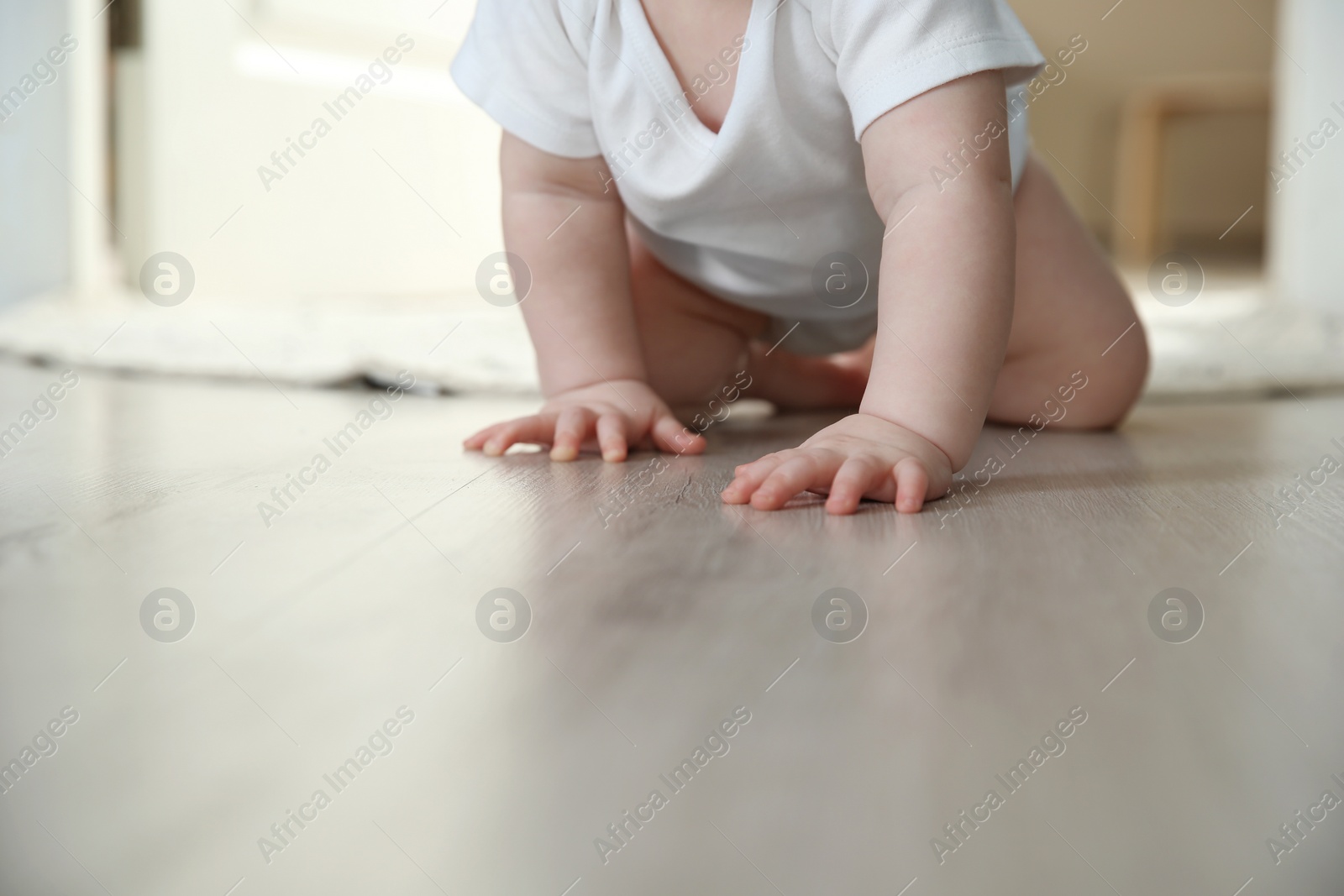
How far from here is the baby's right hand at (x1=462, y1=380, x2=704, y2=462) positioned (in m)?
0.64

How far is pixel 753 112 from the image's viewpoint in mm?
652

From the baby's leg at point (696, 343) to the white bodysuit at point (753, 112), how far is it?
48 mm

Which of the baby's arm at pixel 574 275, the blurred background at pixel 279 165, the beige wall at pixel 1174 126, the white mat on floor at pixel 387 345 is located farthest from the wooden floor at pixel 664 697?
the beige wall at pixel 1174 126

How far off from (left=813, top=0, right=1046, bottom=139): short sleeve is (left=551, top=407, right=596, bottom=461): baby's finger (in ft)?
0.71

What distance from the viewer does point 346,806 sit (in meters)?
0.24

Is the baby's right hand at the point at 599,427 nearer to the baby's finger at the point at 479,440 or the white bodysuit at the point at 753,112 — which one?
Result: the baby's finger at the point at 479,440

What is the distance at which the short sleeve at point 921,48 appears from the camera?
0.55m

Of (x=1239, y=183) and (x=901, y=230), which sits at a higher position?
(x=901, y=230)

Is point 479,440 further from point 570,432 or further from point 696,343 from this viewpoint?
point 696,343

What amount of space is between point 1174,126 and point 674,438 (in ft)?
15.8

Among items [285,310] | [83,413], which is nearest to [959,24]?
[83,413]

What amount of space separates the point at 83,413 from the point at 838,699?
0.68 meters

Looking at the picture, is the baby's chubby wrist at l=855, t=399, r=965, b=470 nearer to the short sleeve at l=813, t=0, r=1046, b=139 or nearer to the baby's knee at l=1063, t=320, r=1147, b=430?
the short sleeve at l=813, t=0, r=1046, b=139

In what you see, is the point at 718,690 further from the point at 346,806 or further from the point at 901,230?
the point at 901,230
